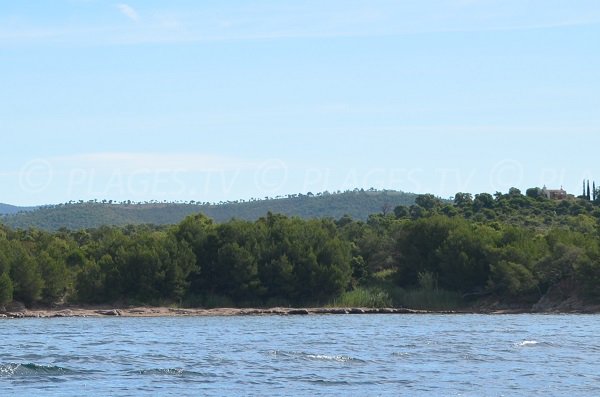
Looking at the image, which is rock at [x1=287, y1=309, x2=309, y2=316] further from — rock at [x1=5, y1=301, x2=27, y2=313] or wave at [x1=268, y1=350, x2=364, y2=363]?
wave at [x1=268, y1=350, x2=364, y2=363]

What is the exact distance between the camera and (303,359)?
4672 centimetres

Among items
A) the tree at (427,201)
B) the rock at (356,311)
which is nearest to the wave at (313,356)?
the rock at (356,311)

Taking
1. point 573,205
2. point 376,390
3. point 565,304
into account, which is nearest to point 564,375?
point 376,390

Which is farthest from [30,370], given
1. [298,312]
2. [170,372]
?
[298,312]

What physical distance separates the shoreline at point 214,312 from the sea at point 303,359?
16.1 m

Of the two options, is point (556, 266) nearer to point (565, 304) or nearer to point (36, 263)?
point (565, 304)

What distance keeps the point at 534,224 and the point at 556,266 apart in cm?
3361

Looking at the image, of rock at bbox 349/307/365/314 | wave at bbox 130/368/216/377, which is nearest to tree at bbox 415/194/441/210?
rock at bbox 349/307/365/314

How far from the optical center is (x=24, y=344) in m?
55.1

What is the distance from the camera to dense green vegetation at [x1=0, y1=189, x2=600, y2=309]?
93500 millimetres

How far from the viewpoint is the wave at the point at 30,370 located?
134 ft

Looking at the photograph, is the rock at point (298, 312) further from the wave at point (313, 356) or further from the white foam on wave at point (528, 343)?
the wave at point (313, 356)

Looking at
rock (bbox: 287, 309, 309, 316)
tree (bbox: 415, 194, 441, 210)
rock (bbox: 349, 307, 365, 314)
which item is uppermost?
tree (bbox: 415, 194, 441, 210)

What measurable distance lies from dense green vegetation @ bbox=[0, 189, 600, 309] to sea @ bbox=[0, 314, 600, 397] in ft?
65.8
